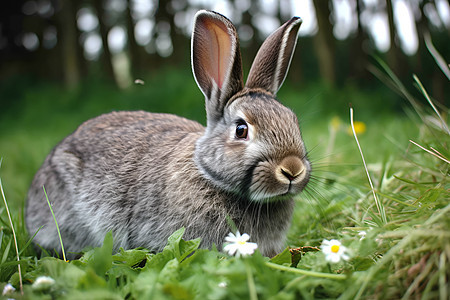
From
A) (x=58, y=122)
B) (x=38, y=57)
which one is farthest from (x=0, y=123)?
(x=38, y=57)

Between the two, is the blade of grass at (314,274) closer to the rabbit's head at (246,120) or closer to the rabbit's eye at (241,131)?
the rabbit's head at (246,120)

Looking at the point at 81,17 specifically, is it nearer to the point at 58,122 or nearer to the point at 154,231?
the point at 58,122

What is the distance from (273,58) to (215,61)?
0.43m

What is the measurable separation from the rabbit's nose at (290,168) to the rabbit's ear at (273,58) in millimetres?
862

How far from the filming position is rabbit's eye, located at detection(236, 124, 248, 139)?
8.59 feet

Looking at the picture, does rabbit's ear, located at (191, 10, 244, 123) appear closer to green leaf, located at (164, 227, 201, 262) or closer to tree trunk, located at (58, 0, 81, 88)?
green leaf, located at (164, 227, 201, 262)

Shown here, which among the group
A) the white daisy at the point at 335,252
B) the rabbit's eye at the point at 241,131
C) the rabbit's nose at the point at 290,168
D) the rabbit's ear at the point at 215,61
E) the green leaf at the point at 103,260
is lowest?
the green leaf at the point at 103,260

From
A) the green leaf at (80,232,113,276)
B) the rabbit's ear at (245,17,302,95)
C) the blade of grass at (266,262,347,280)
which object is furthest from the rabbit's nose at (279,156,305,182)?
the green leaf at (80,232,113,276)

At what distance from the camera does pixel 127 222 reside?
3.02m

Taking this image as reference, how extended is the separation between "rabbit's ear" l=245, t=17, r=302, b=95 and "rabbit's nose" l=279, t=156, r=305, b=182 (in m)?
0.86

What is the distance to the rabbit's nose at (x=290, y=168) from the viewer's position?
7.73 ft

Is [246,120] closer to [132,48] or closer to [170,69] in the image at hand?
[170,69]

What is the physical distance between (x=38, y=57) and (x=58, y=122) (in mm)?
8679

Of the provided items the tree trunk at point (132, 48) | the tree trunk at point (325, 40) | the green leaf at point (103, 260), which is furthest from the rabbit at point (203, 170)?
the tree trunk at point (132, 48)
